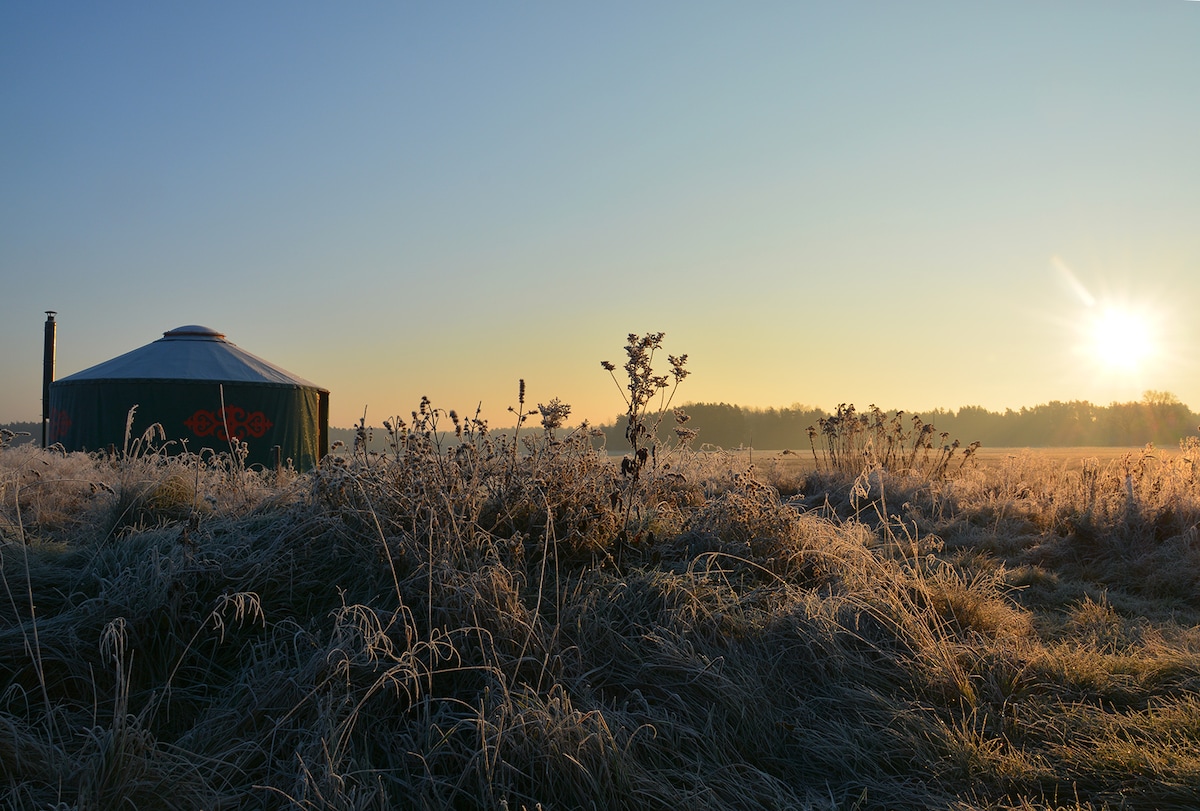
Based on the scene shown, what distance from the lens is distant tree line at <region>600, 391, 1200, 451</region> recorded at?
3762 centimetres

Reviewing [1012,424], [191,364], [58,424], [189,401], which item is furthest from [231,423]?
[1012,424]

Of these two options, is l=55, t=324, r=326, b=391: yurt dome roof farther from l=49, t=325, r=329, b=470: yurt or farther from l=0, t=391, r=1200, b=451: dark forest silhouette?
l=0, t=391, r=1200, b=451: dark forest silhouette

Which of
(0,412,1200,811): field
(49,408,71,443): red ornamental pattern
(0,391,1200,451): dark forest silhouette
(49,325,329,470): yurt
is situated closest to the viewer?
(0,412,1200,811): field

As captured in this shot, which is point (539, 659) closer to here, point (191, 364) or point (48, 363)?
point (191, 364)

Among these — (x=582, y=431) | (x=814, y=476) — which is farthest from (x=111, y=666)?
(x=814, y=476)

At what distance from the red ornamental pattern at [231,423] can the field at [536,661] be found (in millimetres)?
10113

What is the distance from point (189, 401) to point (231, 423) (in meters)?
0.77

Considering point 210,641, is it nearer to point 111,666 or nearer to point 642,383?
point 111,666

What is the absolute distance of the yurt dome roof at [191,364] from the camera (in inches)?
563

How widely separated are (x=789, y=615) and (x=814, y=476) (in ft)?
23.2

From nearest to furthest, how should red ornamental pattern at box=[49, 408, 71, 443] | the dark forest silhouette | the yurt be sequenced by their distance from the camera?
the yurt → red ornamental pattern at box=[49, 408, 71, 443] → the dark forest silhouette

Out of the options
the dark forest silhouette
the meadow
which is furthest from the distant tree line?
the meadow

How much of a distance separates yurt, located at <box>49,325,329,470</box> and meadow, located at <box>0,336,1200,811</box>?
10184mm

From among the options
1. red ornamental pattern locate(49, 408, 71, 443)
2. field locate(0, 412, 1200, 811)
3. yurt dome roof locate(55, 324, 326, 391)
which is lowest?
field locate(0, 412, 1200, 811)
